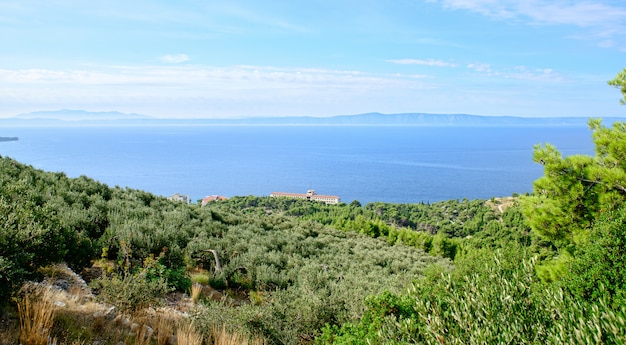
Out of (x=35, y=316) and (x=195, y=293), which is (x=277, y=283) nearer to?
(x=195, y=293)

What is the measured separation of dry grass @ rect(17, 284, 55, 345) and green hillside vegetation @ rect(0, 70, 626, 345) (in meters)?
0.02

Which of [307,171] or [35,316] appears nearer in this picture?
[35,316]

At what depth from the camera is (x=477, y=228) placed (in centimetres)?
4903

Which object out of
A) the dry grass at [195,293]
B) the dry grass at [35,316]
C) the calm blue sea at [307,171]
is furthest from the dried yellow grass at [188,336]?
the calm blue sea at [307,171]

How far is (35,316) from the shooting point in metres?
3.62

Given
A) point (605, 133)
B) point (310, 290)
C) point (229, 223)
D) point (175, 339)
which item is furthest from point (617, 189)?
point (229, 223)

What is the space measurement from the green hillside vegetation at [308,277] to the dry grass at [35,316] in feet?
0.07

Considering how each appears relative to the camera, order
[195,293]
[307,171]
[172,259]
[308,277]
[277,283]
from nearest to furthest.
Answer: [195,293], [308,277], [172,259], [277,283], [307,171]

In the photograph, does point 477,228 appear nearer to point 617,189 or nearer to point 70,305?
point 617,189

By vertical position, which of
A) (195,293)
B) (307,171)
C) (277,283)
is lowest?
(307,171)

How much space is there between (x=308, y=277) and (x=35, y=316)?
4.92 m

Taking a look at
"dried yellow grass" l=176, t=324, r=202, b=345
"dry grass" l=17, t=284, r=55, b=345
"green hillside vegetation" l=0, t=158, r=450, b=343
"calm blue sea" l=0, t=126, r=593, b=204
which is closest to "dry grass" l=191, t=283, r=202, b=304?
"green hillside vegetation" l=0, t=158, r=450, b=343

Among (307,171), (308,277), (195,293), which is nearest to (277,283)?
(308,277)

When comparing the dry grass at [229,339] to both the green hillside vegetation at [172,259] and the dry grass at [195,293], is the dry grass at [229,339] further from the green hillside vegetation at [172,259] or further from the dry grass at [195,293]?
the dry grass at [195,293]
